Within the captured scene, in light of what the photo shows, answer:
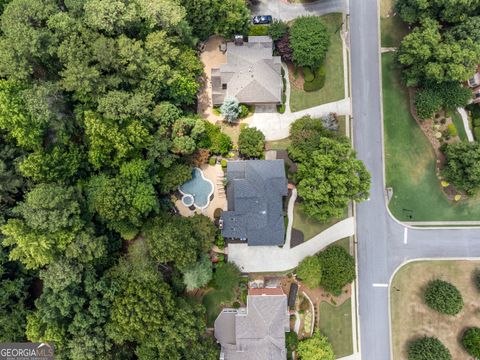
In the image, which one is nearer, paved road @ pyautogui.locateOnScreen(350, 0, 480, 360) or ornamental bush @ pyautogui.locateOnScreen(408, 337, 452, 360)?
ornamental bush @ pyautogui.locateOnScreen(408, 337, 452, 360)

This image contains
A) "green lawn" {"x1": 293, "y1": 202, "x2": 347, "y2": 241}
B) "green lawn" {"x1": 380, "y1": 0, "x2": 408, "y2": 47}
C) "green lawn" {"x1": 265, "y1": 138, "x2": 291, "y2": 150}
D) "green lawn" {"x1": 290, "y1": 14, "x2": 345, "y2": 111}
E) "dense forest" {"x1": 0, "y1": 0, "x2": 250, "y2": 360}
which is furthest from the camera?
"green lawn" {"x1": 380, "y1": 0, "x2": 408, "y2": 47}

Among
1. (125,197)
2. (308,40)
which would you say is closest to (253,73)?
(308,40)

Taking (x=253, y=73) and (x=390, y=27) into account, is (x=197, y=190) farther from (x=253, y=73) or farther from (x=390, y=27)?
(x=390, y=27)

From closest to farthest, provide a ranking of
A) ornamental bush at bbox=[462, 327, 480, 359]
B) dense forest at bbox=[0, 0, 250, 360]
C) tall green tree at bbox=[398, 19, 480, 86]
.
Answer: dense forest at bbox=[0, 0, 250, 360], tall green tree at bbox=[398, 19, 480, 86], ornamental bush at bbox=[462, 327, 480, 359]

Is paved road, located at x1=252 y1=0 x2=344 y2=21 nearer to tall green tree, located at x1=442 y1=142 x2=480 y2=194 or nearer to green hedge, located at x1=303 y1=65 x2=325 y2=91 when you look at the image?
green hedge, located at x1=303 y1=65 x2=325 y2=91

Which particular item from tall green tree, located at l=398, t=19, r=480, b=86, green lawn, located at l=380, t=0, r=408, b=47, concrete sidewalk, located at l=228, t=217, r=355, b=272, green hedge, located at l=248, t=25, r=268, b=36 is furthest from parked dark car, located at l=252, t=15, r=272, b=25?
concrete sidewalk, located at l=228, t=217, r=355, b=272
